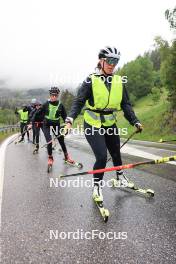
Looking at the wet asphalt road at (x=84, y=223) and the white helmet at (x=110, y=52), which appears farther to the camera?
the white helmet at (x=110, y=52)

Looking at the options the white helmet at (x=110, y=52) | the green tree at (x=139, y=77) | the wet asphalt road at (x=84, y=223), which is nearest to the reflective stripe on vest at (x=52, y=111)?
the wet asphalt road at (x=84, y=223)

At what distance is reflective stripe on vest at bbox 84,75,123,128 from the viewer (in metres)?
5.43

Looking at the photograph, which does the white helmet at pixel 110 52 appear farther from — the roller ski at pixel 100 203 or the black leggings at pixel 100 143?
the roller ski at pixel 100 203

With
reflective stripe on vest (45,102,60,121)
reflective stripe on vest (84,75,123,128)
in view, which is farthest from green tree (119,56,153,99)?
reflective stripe on vest (84,75,123,128)

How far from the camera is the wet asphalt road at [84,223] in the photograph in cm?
362

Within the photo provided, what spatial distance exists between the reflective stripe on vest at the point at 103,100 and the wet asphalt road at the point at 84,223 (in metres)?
1.31

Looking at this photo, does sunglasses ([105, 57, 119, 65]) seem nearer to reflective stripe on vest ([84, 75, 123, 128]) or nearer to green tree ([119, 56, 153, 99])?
reflective stripe on vest ([84, 75, 123, 128])

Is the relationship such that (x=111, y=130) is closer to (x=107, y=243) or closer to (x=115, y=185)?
(x=115, y=185)

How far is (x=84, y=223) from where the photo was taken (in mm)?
4645

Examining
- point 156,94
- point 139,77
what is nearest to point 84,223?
point 156,94

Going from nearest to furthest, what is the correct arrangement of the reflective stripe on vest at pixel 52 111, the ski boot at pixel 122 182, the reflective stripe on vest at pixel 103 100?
the reflective stripe on vest at pixel 103 100, the ski boot at pixel 122 182, the reflective stripe on vest at pixel 52 111

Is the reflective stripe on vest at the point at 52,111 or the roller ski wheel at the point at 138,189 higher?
the reflective stripe on vest at the point at 52,111

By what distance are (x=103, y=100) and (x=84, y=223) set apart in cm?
189

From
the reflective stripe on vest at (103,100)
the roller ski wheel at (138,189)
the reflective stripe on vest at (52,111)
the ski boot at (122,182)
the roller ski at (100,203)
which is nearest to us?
the roller ski at (100,203)
